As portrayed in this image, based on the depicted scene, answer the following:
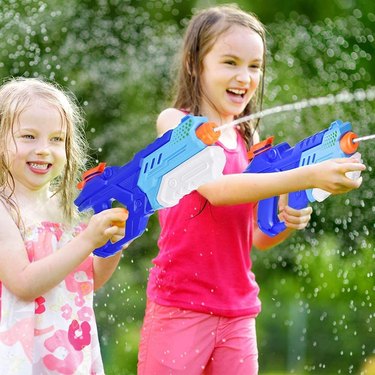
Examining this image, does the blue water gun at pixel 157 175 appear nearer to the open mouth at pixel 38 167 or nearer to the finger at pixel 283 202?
the open mouth at pixel 38 167

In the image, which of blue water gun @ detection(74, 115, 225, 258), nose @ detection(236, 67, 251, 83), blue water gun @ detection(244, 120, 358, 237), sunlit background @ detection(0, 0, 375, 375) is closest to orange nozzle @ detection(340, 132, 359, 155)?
blue water gun @ detection(244, 120, 358, 237)

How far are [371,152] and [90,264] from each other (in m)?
2.97

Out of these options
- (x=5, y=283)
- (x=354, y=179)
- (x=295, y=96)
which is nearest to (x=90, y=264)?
(x=5, y=283)

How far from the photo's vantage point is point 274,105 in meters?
4.65

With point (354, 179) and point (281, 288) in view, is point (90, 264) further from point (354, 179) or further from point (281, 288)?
point (281, 288)

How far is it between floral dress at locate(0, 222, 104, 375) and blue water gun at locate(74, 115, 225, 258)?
4.1 inches

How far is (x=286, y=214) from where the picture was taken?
2320 millimetres

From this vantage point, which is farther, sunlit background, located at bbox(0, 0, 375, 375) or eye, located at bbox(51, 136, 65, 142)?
sunlit background, located at bbox(0, 0, 375, 375)

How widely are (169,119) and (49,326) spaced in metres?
0.60

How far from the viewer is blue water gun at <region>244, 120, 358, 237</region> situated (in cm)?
189

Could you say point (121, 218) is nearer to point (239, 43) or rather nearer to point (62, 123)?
point (62, 123)

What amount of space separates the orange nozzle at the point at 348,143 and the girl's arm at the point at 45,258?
0.43 meters

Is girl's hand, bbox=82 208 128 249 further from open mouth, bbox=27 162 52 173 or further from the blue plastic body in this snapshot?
open mouth, bbox=27 162 52 173

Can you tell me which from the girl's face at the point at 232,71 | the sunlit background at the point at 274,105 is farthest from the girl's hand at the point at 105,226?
the sunlit background at the point at 274,105
